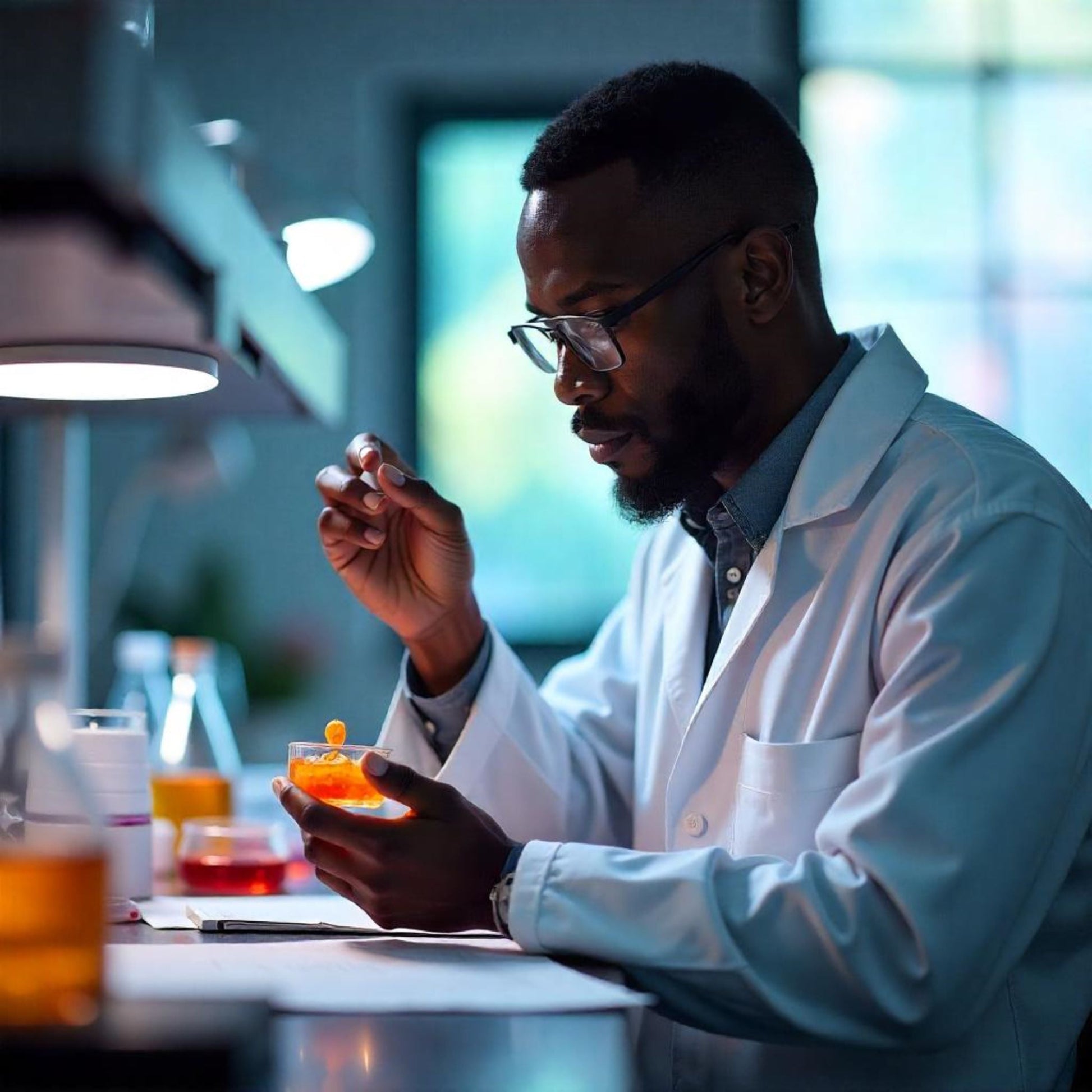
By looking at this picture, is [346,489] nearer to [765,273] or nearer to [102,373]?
[102,373]

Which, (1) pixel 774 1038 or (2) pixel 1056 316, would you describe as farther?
(2) pixel 1056 316

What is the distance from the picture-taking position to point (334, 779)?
1.23 m

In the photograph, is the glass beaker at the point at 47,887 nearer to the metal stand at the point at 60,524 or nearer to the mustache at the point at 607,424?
the mustache at the point at 607,424

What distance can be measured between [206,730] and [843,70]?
333 cm

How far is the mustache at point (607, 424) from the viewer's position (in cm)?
146

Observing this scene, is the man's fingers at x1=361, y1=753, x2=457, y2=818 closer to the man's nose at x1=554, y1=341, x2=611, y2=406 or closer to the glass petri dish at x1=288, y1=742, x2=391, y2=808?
the glass petri dish at x1=288, y1=742, x2=391, y2=808

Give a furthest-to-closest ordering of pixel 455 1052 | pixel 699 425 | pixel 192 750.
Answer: pixel 192 750, pixel 699 425, pixel 455 1052

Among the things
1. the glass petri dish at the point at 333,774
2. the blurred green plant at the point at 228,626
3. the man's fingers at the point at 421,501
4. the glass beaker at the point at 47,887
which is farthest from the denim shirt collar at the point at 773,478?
the blurred green plant at the point at 228,626

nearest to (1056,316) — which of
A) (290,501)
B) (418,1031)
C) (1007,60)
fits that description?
(1007,60)

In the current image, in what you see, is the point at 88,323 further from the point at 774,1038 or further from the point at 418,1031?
the point at 774,1038

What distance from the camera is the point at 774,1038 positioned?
1.06 m

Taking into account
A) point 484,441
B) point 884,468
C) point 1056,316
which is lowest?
point 884,468

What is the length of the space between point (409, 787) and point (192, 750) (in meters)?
0.88

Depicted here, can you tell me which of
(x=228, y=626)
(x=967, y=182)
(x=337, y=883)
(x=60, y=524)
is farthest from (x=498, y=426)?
(x=337, y=883)
